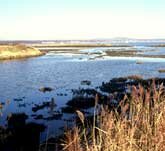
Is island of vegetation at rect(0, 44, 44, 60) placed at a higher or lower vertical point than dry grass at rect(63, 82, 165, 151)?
lower

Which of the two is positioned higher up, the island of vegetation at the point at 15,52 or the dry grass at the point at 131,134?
the dry grass at the point at 131,134

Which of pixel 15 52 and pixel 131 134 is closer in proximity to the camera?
pixel 131 134

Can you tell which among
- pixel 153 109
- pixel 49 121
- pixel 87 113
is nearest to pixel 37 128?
pixel 49 121

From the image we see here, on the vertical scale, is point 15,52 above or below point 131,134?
below

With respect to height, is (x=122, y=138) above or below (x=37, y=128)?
above

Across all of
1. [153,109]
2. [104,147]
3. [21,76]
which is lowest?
[21,76]

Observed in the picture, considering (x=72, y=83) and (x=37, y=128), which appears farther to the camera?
(x=72, y=83)

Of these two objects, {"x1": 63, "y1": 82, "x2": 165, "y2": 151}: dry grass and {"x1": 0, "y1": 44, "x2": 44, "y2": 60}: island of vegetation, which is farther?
{"x1": 0, "y1": 44, "x2": 44, "y2": 60}: island of vegetation

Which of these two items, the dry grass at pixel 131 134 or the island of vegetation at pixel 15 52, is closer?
the dry grass at pixel 131 134

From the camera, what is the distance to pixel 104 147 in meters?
5.66

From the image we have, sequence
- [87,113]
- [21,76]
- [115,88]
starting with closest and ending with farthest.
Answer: [87,113] < [115,88] < [21,76]

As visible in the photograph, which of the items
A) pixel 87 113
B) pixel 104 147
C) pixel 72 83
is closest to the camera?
pixel 104 147

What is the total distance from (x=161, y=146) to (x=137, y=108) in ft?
3.02

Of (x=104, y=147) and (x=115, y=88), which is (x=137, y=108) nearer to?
(x=104, y=147)
